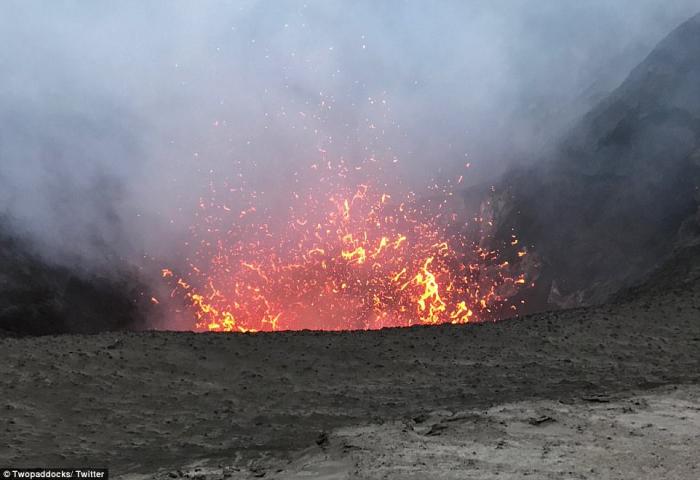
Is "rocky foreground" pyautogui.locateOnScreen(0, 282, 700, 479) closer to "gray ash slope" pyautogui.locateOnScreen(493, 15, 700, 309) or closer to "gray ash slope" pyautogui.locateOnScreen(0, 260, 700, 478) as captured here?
"gray ash slope" pyautogui.locateOnScreen(0, 260, 700, 478)

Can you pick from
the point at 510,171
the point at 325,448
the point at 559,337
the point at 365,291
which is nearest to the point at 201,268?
the point at 365,291

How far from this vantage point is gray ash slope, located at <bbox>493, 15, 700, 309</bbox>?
2486 cm

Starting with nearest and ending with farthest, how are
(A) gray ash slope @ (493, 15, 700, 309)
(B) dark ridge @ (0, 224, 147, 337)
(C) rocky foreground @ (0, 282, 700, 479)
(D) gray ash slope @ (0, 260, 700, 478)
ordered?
(C) rocky foreground @ (0, 282, 700, 479)
(D) gray ash slope @ (0, 260, 700, 478)
(A) gray ash slope @ (493, 15, 700, 309)
(B) dark ridge @ (0, 224, 147, 337)

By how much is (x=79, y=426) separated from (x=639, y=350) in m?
11.3

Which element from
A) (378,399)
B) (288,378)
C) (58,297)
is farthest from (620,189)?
(58,297)

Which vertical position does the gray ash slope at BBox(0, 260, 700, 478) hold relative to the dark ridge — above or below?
below

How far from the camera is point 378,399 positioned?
41.1ft

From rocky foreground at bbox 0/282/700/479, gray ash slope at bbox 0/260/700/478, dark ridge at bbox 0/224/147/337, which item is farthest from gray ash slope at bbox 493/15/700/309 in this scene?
dark ridge at bbox 0/224/147/337

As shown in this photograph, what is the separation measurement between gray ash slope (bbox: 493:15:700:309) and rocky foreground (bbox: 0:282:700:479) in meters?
8.28

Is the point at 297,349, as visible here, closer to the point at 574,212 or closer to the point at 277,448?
the point at 277,448

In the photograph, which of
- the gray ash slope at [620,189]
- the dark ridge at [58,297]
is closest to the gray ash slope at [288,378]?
the gray ash slope at [620,189]

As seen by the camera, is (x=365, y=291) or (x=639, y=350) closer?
(x=639, y=350)

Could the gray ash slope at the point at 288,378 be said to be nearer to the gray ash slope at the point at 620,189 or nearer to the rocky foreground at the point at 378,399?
the rocky foreground at the point at 378,399

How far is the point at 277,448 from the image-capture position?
10.6 metres
